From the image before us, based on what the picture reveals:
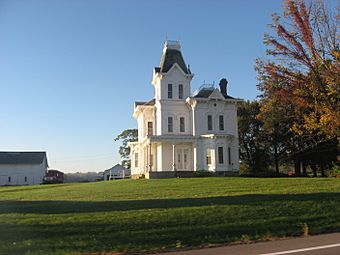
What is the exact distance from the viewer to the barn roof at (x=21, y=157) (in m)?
73.0

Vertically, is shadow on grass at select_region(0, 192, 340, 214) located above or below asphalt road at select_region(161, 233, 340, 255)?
above

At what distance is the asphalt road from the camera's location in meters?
8.12

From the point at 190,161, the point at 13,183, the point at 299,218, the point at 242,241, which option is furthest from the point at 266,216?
the point at 13,183

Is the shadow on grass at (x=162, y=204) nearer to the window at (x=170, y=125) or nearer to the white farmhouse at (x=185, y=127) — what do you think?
the white farmhouse at (x=185, y=127)

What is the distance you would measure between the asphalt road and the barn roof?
6981cm

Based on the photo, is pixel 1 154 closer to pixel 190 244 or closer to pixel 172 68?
pixel 172 68

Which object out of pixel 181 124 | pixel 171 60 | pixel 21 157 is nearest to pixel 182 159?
pixel 181 124

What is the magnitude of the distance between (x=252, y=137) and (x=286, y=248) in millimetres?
45700

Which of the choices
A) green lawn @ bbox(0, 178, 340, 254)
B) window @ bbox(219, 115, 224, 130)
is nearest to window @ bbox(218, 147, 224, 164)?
window @ bbox(219, 115, 224, 130)

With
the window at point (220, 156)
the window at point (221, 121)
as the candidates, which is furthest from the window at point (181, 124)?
the window at point (220, 156)

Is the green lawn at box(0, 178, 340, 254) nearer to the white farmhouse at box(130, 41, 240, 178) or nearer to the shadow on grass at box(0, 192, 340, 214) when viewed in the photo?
the shadow on grass at box(0, 192, 340, 214)

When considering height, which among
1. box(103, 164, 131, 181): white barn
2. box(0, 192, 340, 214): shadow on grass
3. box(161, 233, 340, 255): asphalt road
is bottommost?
box(161, 233, 340, 255): asphalt road

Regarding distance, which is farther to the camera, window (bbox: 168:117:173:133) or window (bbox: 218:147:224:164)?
window (bbox: 168:117:173:133)

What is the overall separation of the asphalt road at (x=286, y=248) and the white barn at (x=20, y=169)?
68.7m
